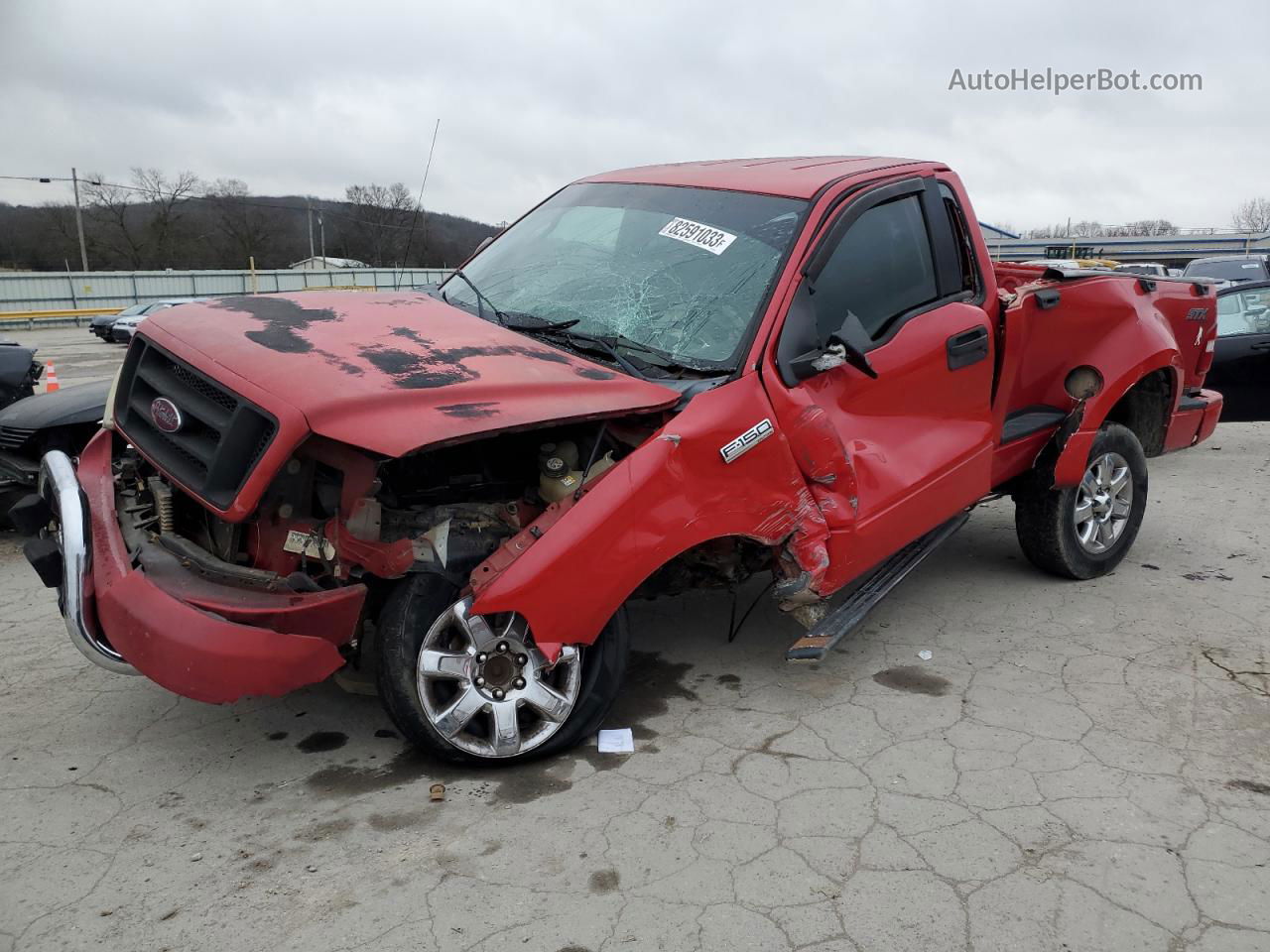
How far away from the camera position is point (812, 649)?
3.72 meters

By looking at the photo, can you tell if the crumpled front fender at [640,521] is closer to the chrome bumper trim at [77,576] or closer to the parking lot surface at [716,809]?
the parking lot surface at [716,809]

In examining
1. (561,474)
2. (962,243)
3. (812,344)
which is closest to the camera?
(561,474)

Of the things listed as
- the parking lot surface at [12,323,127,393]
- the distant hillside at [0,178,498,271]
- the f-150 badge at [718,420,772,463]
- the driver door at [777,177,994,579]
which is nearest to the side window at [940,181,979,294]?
the driver door at [777,177,994,579]

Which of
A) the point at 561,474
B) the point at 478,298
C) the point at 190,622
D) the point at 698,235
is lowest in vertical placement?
the point at 190,622

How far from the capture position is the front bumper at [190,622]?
2955mm

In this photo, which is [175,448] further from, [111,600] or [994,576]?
[994,576]

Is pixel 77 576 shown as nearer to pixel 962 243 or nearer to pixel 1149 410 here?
pixel 962 243

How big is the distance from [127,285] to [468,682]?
42.3 m

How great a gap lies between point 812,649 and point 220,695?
2.04 meters

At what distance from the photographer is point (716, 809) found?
10.5 feet

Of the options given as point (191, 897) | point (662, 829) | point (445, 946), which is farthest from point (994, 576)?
point (191, 897)

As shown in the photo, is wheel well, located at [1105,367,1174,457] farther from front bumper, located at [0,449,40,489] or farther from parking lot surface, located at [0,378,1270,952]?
front bumper, located at [0,449,40,489]

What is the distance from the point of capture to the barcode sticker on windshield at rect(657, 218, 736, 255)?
399 centimetres

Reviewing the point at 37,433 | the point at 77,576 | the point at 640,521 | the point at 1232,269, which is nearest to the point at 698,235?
the point at 640,521
